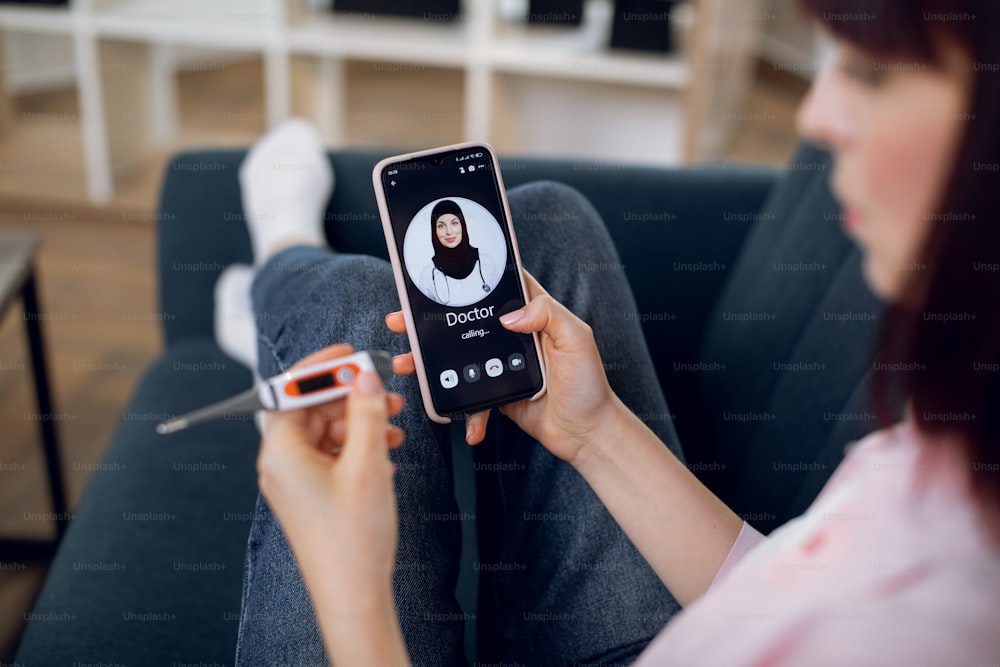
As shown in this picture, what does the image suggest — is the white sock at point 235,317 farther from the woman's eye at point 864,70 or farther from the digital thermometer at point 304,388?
the woman's eye at point 864,70

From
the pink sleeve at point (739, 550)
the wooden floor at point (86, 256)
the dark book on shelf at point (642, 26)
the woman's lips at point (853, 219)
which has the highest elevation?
the woman's lips at point (853, 219)

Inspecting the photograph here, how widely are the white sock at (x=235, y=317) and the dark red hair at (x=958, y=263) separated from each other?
90cm

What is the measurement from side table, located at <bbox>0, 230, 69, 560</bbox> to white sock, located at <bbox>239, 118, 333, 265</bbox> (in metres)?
0.30

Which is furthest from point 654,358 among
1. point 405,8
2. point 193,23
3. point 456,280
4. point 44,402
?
point 193,23

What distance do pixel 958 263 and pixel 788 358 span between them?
23.9 inches

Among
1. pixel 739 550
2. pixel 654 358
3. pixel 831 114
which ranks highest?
pixel 831 114

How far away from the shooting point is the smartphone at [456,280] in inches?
30.1

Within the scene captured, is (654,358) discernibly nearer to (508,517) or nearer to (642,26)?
(508,517)

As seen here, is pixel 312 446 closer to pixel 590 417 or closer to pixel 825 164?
pixel 590 417

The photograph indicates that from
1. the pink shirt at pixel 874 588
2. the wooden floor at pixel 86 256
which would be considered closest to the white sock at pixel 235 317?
the wooden floor at pixel 86 256

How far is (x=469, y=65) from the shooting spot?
218 centimetres

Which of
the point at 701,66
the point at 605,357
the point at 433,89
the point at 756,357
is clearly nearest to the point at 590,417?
the point at 605,357

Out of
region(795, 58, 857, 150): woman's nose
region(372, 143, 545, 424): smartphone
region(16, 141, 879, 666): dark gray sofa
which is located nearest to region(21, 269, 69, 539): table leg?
region(16, 141, 879, 666): dark gray sofa

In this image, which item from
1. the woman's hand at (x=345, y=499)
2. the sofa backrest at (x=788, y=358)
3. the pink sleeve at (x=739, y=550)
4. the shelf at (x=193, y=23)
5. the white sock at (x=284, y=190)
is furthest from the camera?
the shelf at (x=193, y=23)
